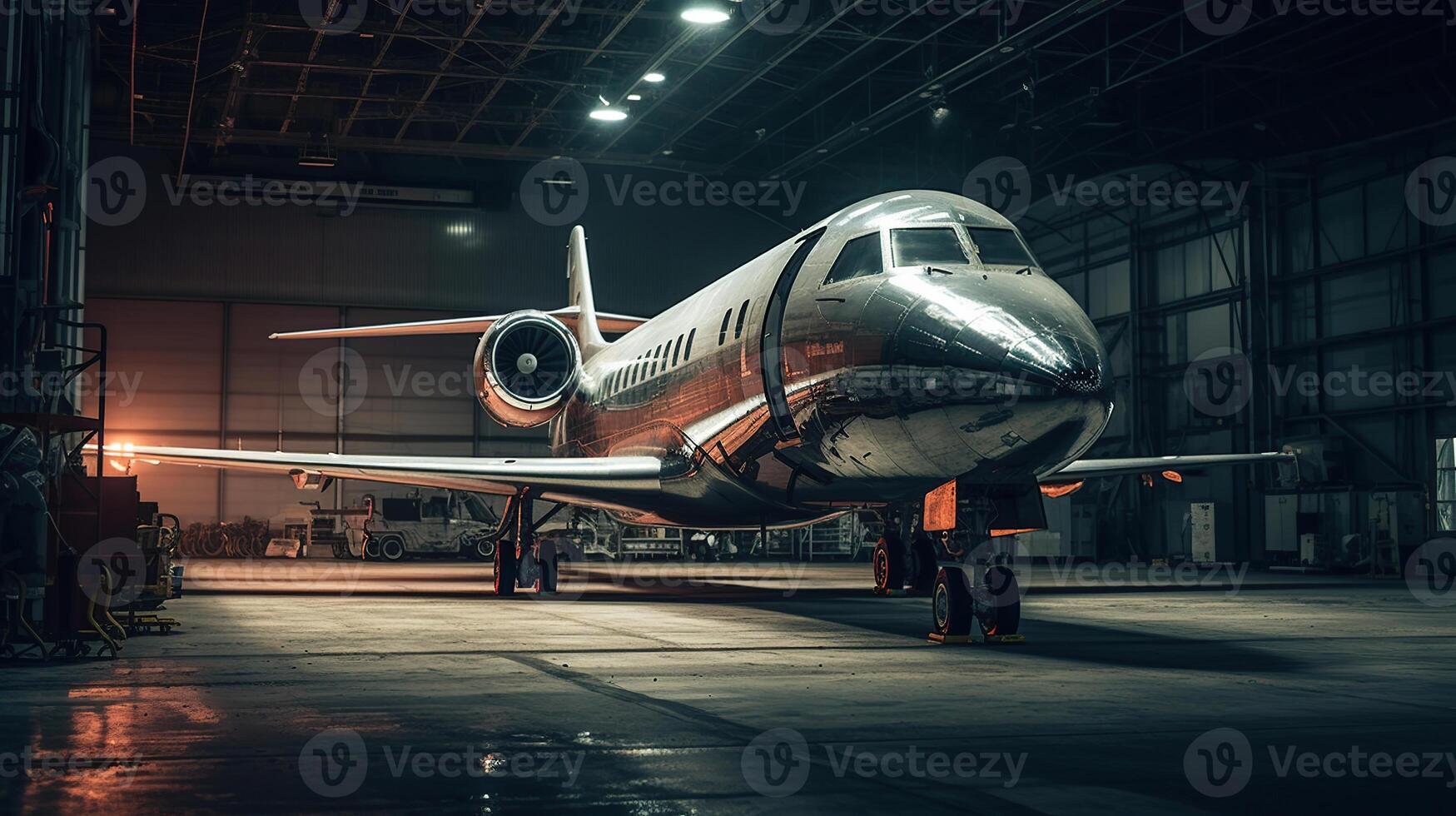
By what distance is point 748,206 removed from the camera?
49.7m

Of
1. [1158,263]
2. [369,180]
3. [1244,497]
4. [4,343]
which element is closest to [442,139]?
[369,180]

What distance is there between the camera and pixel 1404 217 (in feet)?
111

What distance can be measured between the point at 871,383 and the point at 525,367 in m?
12.8

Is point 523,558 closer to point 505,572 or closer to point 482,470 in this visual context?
point 505,572

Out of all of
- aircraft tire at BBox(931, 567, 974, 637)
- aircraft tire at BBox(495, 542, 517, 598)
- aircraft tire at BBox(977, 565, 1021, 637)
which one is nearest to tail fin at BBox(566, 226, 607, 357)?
aircraft tire at BBox(495, 542, 517, 598)

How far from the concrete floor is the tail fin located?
1445 cm

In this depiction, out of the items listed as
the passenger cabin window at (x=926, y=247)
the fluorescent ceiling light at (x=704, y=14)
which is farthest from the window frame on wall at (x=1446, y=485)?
the passenger cabin window at (x=926, y=247)

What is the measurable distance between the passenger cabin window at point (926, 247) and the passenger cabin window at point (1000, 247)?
186 millimetres

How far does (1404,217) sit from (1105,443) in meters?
13.8

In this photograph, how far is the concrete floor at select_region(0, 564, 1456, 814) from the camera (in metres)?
5.17

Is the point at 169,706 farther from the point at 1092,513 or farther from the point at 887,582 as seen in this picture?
the point at 1092,513

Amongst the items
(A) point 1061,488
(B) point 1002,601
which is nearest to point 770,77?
(A) point 1061,488

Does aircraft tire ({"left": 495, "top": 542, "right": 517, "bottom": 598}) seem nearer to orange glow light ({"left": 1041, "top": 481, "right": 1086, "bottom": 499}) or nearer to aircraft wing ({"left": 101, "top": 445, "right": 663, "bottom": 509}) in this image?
aircraft wing ({"left": 101, "top": 445, "right": 663, "bottom": 509})

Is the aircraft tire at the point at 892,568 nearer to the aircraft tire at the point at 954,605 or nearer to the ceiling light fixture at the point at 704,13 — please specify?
the aircraft tire at the point at 954,605
